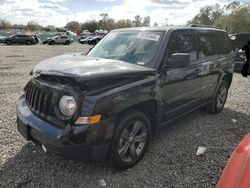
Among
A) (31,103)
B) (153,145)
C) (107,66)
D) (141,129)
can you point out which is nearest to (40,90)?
(31,103)

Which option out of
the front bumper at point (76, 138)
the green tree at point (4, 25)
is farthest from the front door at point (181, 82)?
the green tree at point (4, 25)

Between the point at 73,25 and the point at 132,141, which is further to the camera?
the point at 73,25

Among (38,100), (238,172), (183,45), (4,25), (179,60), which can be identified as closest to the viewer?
(238,172)

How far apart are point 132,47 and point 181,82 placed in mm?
974

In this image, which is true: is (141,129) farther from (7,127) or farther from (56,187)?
(7,127)

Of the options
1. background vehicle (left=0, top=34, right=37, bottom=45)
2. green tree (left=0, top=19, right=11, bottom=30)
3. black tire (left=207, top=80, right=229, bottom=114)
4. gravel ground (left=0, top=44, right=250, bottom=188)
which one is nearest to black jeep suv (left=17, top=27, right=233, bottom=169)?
gravel ground (left=0, top=44, right=250, bottom=188)

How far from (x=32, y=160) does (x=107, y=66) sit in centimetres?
172

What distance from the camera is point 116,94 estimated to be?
3.00 meters

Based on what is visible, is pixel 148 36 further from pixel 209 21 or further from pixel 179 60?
pixel 209 21

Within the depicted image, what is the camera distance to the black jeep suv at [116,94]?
285 cm

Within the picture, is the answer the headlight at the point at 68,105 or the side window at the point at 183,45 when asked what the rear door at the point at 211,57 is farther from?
the headlight at the point at 68,105

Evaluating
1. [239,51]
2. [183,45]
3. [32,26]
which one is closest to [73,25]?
[32,26]

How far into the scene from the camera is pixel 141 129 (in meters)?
3.57

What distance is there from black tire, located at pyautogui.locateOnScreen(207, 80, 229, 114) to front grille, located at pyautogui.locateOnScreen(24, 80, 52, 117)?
3.75 metres
